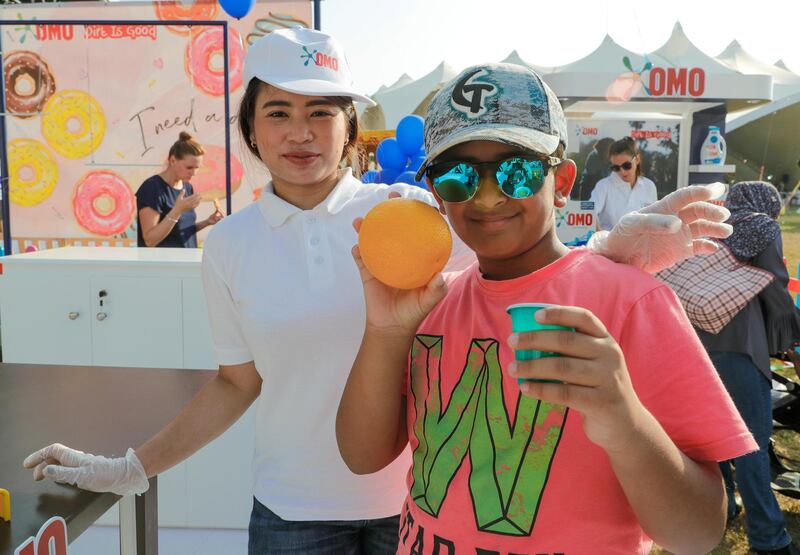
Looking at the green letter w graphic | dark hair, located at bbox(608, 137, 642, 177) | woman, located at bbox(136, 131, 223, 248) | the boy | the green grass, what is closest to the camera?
the boy

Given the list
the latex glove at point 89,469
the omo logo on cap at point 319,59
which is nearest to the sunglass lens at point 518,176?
the omo logo on cap at point 319,59

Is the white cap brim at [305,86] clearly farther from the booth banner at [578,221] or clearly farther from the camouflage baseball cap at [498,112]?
the booth banner at [578,221]

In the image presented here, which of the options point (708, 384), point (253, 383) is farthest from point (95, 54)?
point (708, 384)

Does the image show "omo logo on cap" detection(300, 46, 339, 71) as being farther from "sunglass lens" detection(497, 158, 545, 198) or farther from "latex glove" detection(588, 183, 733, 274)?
"latex glove" detection(588, 183, 733, 274)

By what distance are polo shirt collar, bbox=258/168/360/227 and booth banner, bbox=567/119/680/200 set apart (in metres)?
6.61

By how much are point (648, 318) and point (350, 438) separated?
629 mm

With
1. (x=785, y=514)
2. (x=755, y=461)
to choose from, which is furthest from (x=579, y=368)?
(x=785, y=514)

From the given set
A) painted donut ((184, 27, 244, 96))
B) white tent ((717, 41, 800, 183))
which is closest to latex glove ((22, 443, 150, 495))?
painted donut ((184, 27, 244, 96))

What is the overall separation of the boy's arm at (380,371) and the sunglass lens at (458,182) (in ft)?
0.55

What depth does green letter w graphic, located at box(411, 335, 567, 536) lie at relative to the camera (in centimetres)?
102

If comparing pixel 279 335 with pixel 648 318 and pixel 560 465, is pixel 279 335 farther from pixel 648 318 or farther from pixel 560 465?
pixel 648 318

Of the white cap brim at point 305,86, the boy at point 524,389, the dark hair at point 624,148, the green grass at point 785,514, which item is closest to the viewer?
the boy at point 524,389

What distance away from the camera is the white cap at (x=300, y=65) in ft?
5.17

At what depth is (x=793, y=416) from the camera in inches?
163
